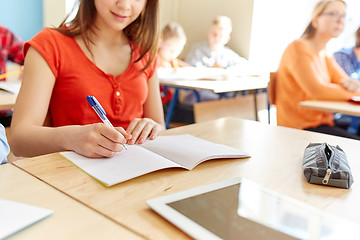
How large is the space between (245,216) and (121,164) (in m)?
0.33

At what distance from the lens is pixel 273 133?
1254 millimetres

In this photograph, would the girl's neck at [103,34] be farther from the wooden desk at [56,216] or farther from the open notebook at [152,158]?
the wooden desk at [56,216]

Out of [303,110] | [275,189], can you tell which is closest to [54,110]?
[275,189]

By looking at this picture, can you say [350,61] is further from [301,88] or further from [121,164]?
[121,164]

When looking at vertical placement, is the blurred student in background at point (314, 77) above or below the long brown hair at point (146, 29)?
below

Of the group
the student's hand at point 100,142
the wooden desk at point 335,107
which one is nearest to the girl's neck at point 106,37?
the student's hand at point 100,142

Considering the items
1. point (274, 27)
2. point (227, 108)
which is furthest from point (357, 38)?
point (227, 108)

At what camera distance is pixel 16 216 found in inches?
22.7

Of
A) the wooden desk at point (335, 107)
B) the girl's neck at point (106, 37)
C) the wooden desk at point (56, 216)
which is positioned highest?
the girl's neck at point (106, 37)

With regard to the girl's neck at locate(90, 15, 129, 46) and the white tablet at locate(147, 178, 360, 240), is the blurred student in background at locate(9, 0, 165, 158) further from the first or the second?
the white tablet at locate(147, 178, 360, 240)

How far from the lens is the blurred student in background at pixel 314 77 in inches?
93.4

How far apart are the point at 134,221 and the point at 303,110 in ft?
6.42

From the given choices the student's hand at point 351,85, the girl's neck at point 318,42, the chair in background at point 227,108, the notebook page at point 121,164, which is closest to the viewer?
the notebook page at point 121,164

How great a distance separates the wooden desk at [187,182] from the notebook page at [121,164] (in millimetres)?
13
